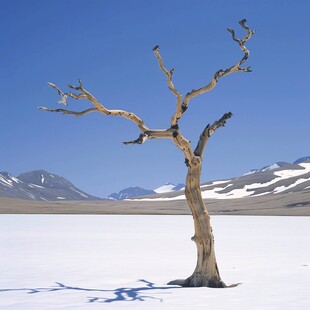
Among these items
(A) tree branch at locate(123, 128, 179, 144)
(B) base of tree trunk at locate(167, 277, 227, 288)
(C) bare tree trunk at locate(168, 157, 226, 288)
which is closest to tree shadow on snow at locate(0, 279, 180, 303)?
(B) base of tree trunk at locate(167, 277, 227, 288)

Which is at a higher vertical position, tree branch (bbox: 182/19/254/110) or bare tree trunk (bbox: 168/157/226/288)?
tree branch (bbox: 182/19/254/110)

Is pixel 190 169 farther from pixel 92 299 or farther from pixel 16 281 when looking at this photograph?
pixel 16 281

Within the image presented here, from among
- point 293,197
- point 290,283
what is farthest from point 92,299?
point 293,197

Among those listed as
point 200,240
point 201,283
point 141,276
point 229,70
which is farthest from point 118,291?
point 229,70

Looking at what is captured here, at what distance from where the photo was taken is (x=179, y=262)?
1822 cm

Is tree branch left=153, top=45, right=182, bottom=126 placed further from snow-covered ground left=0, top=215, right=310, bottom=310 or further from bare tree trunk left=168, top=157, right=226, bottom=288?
snow-covered ground left=0, top=215, right=310, bottom=310

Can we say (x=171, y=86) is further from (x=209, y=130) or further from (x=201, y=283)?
(x=201, y=283)

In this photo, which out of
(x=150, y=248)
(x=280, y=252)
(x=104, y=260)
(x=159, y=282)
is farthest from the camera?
(x=150, y=248)

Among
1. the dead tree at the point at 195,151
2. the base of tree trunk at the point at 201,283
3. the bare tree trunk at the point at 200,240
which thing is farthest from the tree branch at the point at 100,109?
the base of tree trunk at the point at 201,283

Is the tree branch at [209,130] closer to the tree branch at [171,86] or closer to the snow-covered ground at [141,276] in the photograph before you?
the tree branch at [171,86]

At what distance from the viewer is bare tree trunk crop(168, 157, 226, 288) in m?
12.8

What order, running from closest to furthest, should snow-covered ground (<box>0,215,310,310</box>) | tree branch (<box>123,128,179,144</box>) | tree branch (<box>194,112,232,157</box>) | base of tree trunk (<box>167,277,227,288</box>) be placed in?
snow-covered ground (<box>0,215,310,310</box>) → tree branch (<box>123,128,179,144</box>) → base of tree trunk (<box>167,277,227,288</box>) → tree branch (<box>194,112,232,157</box>)

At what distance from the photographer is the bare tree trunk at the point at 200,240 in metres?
12.8

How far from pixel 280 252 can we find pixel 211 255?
9.55 metres
